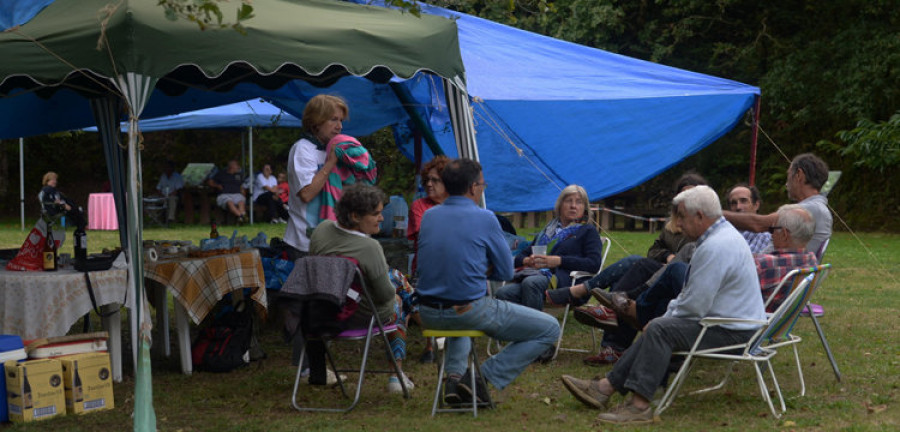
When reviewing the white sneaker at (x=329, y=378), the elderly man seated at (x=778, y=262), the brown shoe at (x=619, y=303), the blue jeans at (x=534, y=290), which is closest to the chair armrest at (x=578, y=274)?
the blue jeans at (x=534, y=290)

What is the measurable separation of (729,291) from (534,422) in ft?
3.60

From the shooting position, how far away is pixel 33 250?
5328mm

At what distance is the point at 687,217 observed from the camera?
459 cm

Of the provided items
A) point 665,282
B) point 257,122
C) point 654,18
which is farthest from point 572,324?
point 654,18

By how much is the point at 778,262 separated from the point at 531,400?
57.2 inches

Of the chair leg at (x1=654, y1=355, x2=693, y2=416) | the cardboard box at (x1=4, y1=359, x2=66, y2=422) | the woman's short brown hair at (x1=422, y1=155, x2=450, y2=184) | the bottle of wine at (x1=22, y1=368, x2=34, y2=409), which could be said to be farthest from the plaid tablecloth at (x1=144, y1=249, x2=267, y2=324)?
the chair leg at (x1=654, y1=355, x2=693, y2=416)

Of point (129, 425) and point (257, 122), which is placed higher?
point (257, 122)

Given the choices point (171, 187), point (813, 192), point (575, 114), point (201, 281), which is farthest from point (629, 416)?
point (171, 187)

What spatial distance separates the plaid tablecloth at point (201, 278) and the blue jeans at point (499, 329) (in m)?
1.60

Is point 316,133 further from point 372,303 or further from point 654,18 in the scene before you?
point 654,18

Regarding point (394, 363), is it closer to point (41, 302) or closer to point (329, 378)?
point (329, 378)

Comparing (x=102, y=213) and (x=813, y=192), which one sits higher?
(x=813, y=192)

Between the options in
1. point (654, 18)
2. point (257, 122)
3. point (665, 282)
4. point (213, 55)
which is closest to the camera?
point (213, 55)

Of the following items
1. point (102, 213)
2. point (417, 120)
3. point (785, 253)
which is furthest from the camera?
point (102, 213)
